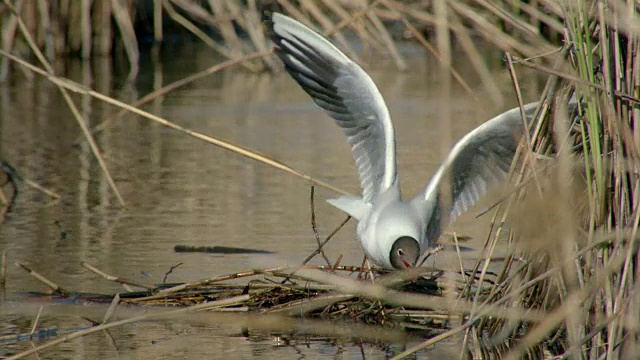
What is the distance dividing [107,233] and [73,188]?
61.2 inches

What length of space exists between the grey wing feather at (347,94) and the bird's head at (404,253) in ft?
1.74

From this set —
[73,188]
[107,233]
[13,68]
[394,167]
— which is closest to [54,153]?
[73,188]

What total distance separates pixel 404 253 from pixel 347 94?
0.98m

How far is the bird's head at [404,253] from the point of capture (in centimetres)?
Answer: 532

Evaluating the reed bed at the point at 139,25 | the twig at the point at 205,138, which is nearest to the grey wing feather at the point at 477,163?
the twig at the point at 205,138

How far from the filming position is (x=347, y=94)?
5988 millimetres

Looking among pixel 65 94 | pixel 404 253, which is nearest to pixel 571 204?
pixel 404 253

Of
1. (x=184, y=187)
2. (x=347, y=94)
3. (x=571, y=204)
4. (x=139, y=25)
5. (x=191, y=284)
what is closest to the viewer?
(x=571, y=204)

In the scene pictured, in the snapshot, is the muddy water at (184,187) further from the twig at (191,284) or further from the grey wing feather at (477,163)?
the grey wing feather at (477,163)

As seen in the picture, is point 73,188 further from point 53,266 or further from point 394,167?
point 394,167

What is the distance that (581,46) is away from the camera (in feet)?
12.1

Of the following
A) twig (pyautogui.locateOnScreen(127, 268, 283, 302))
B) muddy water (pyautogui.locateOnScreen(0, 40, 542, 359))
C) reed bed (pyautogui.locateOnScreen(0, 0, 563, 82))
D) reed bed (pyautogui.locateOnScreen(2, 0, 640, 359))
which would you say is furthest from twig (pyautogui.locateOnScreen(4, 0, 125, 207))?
reed bed (pyautogui.locateOnScreen(0, 0, 563, 82))

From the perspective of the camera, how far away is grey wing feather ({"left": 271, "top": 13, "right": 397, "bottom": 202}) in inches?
229

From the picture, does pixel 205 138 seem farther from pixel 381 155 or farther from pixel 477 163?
pixel 477 163
